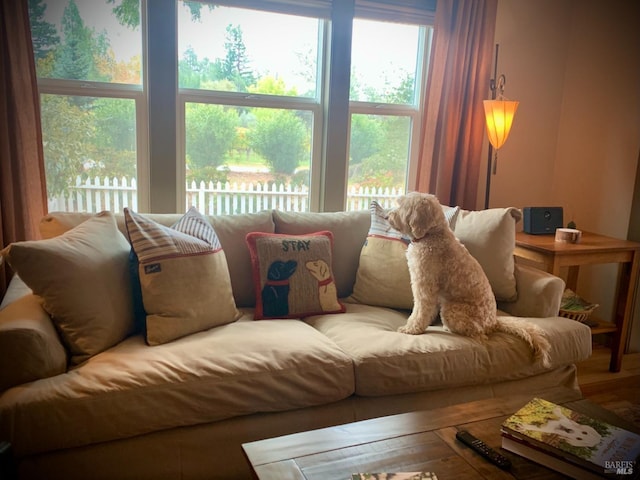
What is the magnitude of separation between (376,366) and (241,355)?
0.49 m

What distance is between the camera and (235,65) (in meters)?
2.83

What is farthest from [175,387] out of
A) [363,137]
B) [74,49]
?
[363,137]

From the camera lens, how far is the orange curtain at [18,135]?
2221 millimetres

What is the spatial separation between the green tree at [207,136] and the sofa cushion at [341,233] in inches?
26.5

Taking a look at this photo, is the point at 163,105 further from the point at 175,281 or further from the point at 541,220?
the point at 541,220

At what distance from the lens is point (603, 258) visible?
9.01 feet

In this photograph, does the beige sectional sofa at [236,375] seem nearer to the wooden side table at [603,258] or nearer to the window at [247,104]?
the wooden side table at [603,258]

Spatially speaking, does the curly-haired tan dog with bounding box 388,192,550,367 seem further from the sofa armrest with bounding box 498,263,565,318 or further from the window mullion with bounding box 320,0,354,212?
the window mullion with bounding box 320,0,354,212

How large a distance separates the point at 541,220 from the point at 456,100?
0.92m

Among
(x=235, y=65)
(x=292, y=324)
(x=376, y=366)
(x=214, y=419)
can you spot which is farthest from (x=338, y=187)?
(x=214, y=419)

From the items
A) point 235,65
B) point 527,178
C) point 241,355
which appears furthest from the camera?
point 527,178

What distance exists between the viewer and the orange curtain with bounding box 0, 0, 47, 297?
2.22 m

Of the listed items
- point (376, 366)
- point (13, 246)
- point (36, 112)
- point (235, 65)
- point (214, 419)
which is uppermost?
point (235, 65)

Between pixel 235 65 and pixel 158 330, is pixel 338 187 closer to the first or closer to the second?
pixel 235 65
